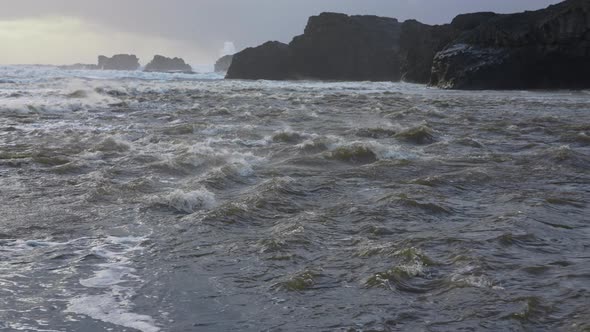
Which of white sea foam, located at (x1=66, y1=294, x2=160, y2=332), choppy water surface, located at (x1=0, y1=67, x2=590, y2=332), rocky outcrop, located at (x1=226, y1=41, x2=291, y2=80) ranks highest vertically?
rocky outcrop, located at (x1=226, y1=41, x2=291, y2=80)

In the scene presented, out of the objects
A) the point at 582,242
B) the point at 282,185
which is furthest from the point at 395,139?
the point at 582,242

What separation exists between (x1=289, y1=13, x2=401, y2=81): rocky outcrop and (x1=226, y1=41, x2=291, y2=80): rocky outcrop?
1553 mm

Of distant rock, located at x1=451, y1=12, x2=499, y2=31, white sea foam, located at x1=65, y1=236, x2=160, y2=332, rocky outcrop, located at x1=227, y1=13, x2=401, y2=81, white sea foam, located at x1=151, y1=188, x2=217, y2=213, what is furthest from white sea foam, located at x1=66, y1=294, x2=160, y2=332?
rocky outcrop, located at x1=227, y1=13, x2=401, y2=81

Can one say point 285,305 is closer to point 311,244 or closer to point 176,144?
point 311,244

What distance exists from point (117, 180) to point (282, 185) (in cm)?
303

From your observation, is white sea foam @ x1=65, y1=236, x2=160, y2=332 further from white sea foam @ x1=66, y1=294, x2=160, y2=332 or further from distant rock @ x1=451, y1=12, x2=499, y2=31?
distant rock @ x1=451, y1=12, x2=499, y2=31

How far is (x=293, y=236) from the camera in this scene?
7.49 meters

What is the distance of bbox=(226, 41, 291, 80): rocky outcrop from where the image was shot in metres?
103

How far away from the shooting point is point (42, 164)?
12.8m

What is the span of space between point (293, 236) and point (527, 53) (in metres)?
53.2

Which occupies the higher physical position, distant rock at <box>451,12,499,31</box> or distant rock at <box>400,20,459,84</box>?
distant rock at <box>451,12,499,31</box>

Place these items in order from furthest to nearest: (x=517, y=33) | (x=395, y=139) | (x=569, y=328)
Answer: (x=517, y=33), (x=395, y=139), (x=569, y=328)

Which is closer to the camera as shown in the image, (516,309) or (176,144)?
(516,309)

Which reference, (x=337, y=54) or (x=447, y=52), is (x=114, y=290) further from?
(x=337, y=54)
